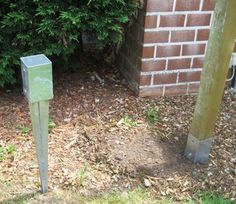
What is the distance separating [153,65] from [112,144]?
82cm

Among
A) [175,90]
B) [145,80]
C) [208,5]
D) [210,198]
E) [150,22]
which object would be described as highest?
[208,5]

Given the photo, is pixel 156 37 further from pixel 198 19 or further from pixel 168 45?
pixel 198 19

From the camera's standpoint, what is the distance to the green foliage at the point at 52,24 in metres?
3.13

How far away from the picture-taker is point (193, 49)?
3572 millimetres

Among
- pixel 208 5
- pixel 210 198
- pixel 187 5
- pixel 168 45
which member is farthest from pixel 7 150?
pixel 208 5

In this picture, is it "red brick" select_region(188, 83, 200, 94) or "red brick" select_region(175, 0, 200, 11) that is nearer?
"red brick" select_region(175, 0, 200, 11)

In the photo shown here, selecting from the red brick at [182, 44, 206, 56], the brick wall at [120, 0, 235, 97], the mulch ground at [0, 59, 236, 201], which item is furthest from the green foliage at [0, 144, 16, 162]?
the red brick at [182, 44, 206, 56]

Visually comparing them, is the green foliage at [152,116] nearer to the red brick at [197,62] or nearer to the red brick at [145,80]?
the red brick at [145,80]

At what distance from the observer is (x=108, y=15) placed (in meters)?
3.22

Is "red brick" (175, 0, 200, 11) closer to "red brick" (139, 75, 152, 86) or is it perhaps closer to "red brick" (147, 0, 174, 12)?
"red brick" (147, 0, 174, 12)

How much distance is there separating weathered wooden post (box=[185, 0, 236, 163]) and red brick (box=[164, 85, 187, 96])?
2.72ft

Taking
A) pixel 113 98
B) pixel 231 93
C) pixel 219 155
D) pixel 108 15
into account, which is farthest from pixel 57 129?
pixel 231 93

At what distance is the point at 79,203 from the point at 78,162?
14.0 inches

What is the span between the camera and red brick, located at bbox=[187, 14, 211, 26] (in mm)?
3438
